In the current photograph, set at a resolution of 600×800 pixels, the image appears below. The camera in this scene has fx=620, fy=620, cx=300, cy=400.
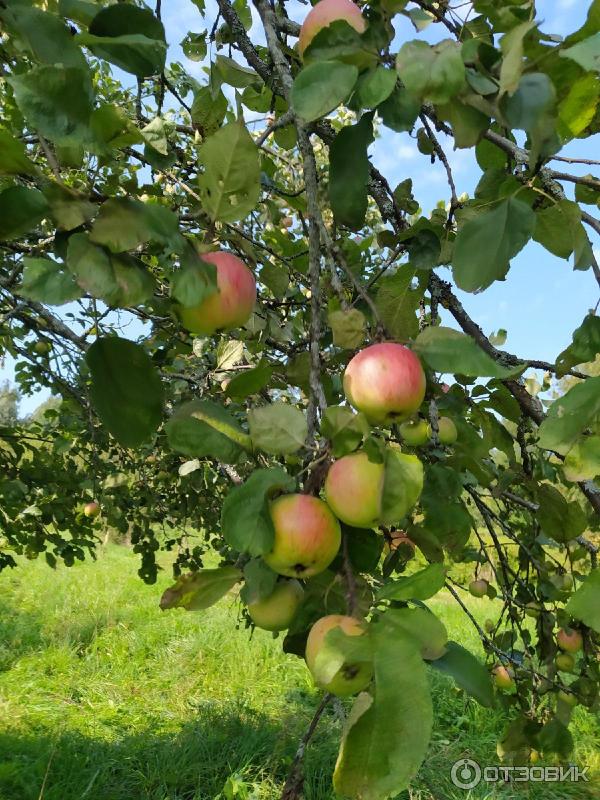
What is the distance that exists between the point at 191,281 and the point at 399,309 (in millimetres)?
304

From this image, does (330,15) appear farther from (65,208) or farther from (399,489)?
(399,489)

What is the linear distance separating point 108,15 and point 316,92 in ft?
0.87

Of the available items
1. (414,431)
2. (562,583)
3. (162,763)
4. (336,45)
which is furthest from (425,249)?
(162,763)

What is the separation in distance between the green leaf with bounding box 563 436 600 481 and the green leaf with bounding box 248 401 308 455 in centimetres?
35

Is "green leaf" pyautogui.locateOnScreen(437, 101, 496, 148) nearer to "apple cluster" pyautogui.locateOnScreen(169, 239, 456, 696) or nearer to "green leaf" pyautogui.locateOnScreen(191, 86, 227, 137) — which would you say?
"apple cluster" pyautogui.locateOnScreen(169, 239, 456, 696)

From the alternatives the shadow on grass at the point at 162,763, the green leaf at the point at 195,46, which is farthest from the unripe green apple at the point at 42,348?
the shadow on grass at the point at 162,763

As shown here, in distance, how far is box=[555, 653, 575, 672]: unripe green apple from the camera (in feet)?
5.58

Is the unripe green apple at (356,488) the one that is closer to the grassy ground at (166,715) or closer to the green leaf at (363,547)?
the green leaf at (363,547)

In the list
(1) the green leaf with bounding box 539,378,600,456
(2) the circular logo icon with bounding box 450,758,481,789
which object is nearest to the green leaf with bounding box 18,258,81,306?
(1) the green leaf with bounding box 539,378,600,456

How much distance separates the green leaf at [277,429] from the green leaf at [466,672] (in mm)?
275

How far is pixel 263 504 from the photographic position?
646mm

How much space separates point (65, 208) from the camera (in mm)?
594

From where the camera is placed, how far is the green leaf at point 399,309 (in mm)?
823

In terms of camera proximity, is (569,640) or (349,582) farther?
(569,640)
